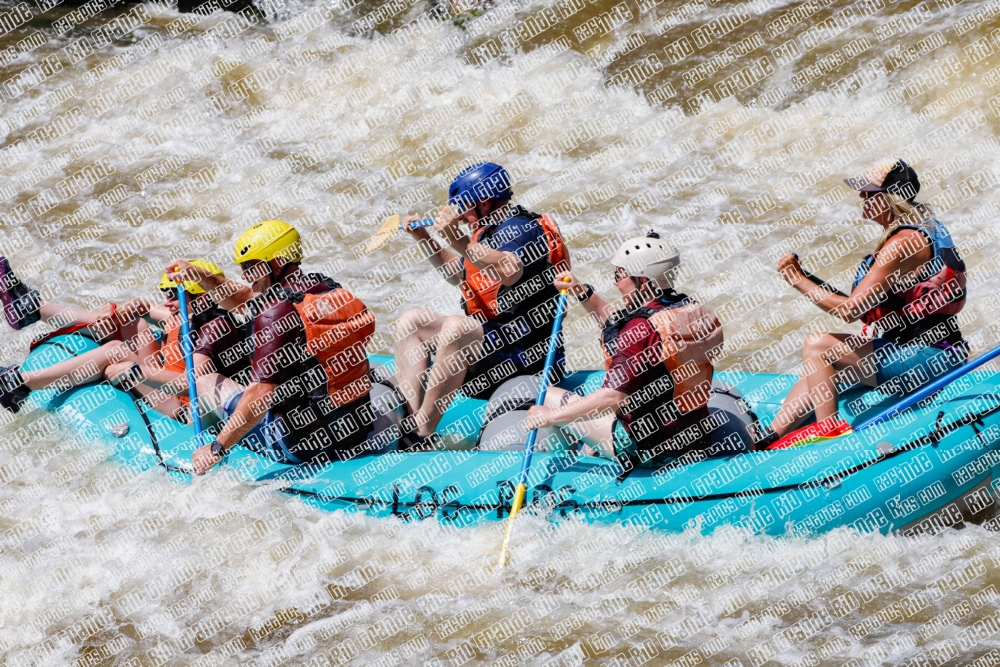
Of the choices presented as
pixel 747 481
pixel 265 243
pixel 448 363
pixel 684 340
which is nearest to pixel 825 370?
pixel 747 481

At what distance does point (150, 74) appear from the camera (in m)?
12.0

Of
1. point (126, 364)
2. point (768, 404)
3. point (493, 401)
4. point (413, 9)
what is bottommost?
point (768, 404)

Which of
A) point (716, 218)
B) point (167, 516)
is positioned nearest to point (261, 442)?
point (167, 516)

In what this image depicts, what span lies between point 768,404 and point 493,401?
138 cm

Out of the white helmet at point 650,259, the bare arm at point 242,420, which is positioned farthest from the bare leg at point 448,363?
the white helmet at point 650,259

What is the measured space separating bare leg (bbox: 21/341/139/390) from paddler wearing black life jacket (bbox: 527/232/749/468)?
8.75 feet

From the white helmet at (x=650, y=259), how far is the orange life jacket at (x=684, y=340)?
0.45ft

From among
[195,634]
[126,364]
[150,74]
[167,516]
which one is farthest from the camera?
[150,74]

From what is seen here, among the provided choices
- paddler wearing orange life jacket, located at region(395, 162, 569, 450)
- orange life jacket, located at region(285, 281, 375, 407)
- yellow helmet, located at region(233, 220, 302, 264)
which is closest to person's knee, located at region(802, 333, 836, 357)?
paddler wearing orange life jacket, located at region(395, 162, 569, 450)

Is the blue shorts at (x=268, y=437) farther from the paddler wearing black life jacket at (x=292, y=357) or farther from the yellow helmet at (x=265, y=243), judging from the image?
the yellow helmet at (x=265, y=243)

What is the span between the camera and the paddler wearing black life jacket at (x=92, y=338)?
6281 mm

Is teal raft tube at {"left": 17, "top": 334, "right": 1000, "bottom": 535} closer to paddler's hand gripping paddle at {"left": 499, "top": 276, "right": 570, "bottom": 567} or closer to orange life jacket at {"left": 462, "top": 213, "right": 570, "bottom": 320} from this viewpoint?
paddler's hand gripping paddle at {"left": 499, "top": 276, "right": 570, "bottom": 567}

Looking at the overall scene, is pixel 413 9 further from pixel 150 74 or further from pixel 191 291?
pixel 191 291

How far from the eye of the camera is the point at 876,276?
510 cm
